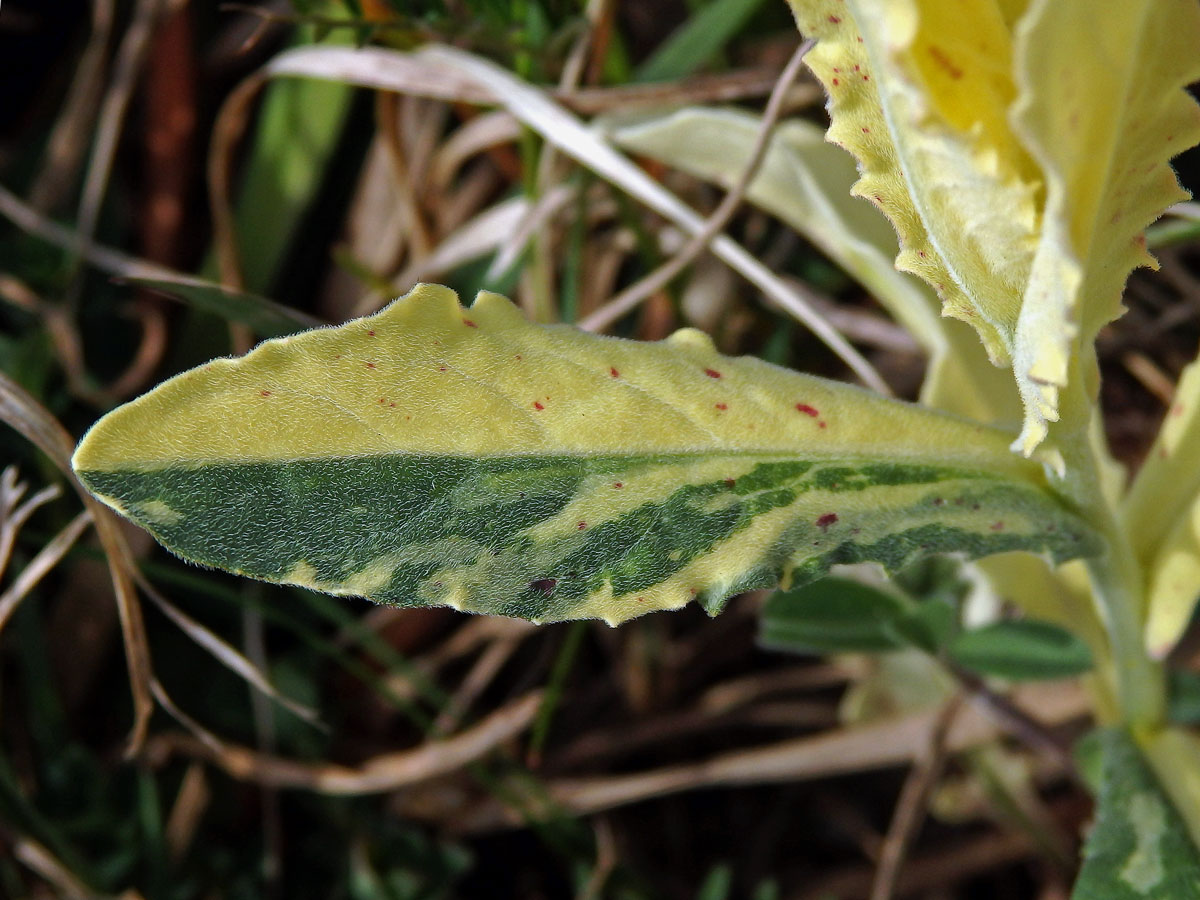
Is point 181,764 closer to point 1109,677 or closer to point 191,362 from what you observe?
point 191,362

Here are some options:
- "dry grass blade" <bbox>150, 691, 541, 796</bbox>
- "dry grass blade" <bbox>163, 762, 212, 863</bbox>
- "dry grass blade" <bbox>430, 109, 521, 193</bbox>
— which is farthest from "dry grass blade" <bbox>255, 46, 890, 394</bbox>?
"dry grass blade" <bbox>163, 762, 212, 863</bbox>

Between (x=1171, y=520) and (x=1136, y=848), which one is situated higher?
(x=1171, y=520)

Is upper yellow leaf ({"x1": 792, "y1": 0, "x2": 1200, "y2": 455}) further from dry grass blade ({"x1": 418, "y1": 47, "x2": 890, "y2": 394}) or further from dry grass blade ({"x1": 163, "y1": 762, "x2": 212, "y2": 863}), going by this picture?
dry grass blade ({"x1": 163, "y1": 762, "x2": 212, "y2": 863})

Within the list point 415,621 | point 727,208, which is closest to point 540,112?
point 727,208

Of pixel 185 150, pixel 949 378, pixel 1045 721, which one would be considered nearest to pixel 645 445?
pixel 949 378

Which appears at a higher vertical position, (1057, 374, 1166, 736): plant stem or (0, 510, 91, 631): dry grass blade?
(1057, 374, 1166, 736): plant stem

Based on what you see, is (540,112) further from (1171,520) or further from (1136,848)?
(1136,848)
